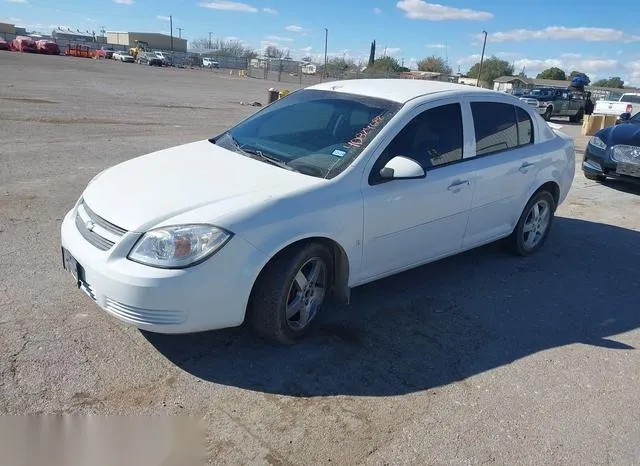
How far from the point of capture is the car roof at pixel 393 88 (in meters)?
4.36

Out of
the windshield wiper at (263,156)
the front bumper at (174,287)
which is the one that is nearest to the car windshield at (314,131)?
the windshield wiper at (263,156)

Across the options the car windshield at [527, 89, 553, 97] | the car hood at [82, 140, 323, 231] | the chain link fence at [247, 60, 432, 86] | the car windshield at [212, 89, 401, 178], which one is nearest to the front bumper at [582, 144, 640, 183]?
the car windshield at [212, 89, 401, 178]

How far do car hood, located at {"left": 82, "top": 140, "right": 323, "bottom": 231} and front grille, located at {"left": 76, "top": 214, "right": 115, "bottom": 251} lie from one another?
0.41ft

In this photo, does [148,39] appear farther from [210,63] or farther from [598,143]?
[598,143]

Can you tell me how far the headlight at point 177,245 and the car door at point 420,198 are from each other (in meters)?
1.17

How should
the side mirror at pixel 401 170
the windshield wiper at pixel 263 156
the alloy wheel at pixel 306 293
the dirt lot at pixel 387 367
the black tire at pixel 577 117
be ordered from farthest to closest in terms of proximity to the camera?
1. the black tire at pixel 577 117
2. the windshield wiper at pixel 263 156
3. the side mirror at pixel 401 170
4. the alloy wheel at pixel 306 293
5. the dirt lot at pixel 387 367

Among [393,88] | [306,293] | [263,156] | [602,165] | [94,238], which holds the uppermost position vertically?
[393,88]

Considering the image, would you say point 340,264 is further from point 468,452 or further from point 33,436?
point 33,436

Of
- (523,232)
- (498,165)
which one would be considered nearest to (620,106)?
(523,232)

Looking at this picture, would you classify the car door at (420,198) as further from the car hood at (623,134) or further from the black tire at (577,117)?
the black tire at (577,117)

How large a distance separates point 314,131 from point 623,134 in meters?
7.42

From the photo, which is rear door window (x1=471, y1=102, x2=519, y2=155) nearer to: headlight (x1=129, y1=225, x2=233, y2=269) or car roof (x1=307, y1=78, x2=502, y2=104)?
car roof (x1=307, y1=78, x2=502, y2=104)

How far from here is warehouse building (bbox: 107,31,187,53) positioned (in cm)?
12825

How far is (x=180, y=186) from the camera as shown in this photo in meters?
3.51
